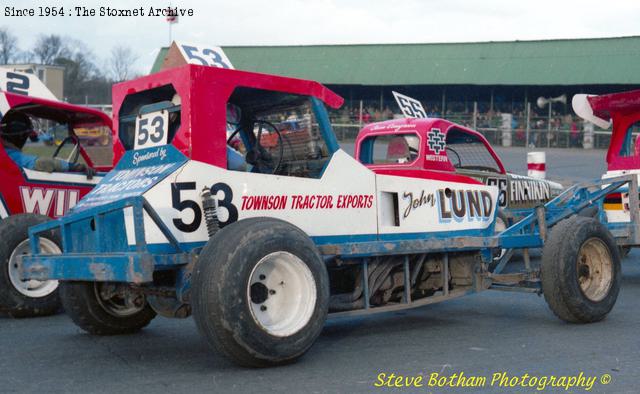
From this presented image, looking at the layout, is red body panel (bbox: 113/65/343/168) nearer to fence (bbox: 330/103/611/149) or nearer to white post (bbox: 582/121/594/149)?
fence (bbox: 330/103/611/149)

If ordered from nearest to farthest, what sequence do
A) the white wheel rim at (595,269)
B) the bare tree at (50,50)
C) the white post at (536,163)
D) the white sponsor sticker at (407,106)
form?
the white wheel rim at (595,269) → the white sponsor sticker at (407,106) → the white post at (536,163) → the bare tree at (50,50)

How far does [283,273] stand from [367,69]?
125 feet

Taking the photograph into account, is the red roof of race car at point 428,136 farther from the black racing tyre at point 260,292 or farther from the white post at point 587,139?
the white post at point 587,139

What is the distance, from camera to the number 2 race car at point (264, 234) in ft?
18.0

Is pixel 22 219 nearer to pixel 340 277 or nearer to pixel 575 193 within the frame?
pixel 340 277

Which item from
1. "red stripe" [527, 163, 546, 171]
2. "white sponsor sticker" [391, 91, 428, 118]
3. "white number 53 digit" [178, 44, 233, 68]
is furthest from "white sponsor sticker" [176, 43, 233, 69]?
"red stripe" [527, 163, 546, 171]

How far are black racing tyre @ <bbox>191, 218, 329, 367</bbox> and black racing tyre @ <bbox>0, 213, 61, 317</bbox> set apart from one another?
306cm

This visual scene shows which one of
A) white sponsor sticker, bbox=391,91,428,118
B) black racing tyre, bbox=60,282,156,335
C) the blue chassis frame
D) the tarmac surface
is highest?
white sponsor sticker, bbox=391,91,428,118

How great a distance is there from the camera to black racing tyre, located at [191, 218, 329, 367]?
17.4 feet

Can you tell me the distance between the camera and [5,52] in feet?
261

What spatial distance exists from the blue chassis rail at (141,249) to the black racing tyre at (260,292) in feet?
1.15

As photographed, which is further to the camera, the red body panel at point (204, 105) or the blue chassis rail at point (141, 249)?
the red body panel at point (204, 105)

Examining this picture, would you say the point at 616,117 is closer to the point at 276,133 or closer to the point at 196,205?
the point at 276,133

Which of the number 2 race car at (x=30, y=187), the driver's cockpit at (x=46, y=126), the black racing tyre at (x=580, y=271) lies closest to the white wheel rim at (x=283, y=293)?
the black racing tyre at (x=580, y=271)
